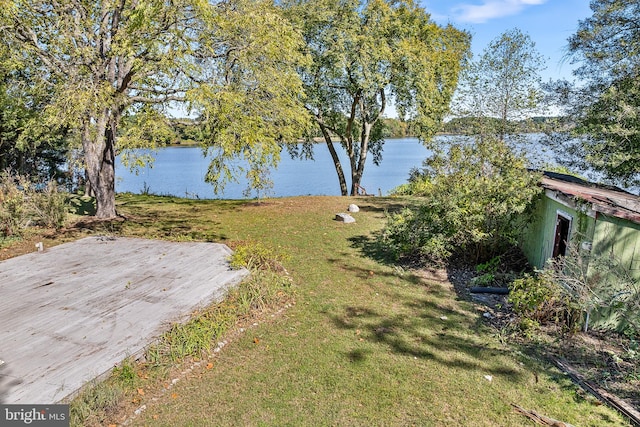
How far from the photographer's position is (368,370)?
177 inches

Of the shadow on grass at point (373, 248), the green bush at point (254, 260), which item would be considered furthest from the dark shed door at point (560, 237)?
the green bush at point (254, 260)

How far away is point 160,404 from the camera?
3.86 metres

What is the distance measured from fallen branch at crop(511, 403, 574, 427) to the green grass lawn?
7cm

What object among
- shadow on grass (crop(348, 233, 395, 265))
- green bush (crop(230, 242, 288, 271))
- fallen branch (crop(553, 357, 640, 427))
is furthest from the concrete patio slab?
fallen branch (crop(553, 357, 640, 427))

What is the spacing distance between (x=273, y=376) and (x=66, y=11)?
9754mm

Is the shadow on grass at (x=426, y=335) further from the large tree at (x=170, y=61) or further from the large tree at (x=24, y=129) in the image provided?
the large tree at (x=24, y=129)

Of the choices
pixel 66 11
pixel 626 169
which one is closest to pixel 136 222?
pixel 66 11

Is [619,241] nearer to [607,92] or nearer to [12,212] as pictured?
[607,92]

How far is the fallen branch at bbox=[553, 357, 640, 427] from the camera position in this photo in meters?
3.81

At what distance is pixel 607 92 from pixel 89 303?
514 inches

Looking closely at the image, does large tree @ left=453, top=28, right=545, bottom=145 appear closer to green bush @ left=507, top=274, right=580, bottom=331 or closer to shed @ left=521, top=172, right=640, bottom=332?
shed @ left=521, top=172, right=640, bottom=332

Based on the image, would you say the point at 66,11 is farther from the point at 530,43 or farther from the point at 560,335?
the point at 530,43

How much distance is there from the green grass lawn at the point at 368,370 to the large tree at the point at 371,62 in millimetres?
10195

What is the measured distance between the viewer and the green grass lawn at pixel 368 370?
3771 millimetres
